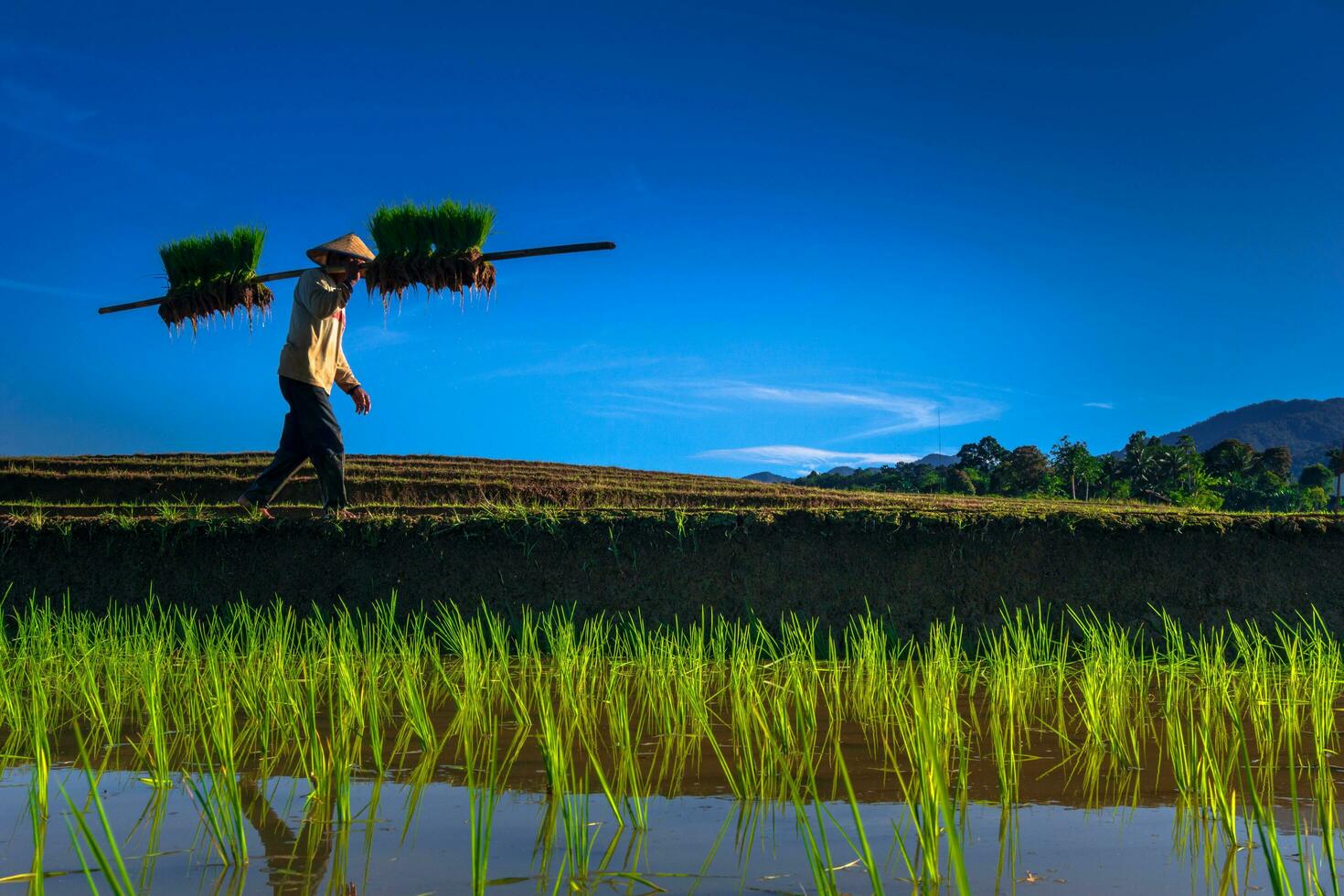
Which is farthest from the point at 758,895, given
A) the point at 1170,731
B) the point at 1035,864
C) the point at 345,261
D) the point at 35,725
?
the point at 345,261

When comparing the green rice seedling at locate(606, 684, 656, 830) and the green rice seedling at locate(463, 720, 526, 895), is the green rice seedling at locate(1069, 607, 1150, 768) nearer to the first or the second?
the green rice seedling at locate(606, 684, 656, 830)

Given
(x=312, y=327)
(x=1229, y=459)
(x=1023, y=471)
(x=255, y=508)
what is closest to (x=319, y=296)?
(x=312, y=327)

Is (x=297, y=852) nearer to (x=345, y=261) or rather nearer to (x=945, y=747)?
(x=945, y=747)

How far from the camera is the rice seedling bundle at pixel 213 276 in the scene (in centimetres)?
1080

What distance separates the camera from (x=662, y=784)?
85.1 inches

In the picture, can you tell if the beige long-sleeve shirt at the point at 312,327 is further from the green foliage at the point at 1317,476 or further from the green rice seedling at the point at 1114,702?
the green foliage at the point at 1317,476

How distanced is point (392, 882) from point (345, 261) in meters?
5.10

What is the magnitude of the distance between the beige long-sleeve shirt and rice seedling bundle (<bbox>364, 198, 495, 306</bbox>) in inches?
137

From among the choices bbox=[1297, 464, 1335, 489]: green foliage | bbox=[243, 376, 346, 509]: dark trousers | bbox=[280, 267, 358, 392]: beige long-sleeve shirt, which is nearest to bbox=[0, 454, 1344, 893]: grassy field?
A: bbox=[243, 376, 346, 509]: dark trousers

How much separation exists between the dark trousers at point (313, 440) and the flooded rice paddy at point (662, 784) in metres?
2.20

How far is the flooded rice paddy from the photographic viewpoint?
62.6 inches

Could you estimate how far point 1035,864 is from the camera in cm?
166

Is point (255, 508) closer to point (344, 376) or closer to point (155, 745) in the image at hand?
point (344, 376)

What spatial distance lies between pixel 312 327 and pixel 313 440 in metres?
0.71
